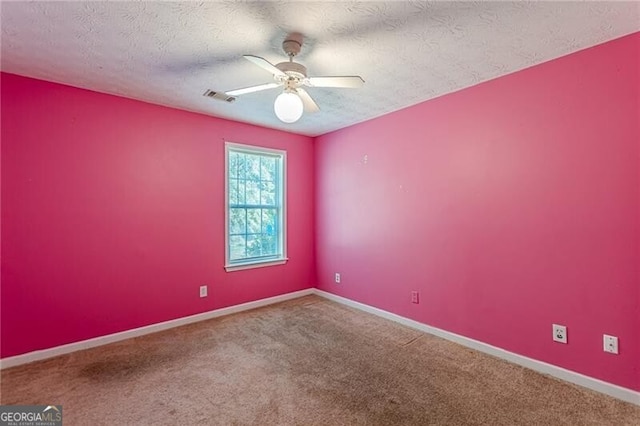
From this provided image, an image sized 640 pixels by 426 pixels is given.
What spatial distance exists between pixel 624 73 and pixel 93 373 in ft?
14.4

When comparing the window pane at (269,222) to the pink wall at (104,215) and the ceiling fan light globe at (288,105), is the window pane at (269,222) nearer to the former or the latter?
the pink wall at (104,215)

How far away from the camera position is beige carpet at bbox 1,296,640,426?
5.95ft

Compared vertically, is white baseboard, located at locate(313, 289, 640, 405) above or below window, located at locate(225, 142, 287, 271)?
below

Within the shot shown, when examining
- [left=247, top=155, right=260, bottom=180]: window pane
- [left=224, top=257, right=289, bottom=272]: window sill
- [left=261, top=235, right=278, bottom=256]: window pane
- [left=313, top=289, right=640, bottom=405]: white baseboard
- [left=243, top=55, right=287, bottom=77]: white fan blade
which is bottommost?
[left=313, top=289, right=640, bottom=405]: white baseboard

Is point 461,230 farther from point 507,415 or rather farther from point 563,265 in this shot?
point 507,415

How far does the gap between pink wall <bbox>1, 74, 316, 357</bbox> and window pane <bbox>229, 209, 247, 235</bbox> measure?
0.16m

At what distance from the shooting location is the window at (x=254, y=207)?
148 inches

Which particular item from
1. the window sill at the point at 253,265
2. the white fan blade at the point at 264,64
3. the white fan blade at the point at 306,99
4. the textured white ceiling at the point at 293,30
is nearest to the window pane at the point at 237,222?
the window sill at the point at 253,265

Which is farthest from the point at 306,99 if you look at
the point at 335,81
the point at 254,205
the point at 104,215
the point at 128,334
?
the point at 128,334

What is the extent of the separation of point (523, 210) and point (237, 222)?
3097 millimetres

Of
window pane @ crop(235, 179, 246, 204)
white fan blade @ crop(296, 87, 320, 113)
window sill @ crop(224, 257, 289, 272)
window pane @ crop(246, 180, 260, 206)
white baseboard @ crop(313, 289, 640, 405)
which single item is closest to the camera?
white baseboard @ crop(313, 289, 640, 405)

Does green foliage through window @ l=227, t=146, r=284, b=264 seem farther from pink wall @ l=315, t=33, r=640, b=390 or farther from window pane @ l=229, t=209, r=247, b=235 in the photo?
pink wall @ l=315, t=33, r=640, b=390

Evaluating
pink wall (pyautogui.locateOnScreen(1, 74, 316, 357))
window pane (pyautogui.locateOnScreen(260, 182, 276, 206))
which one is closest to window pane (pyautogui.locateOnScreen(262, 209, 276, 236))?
window pane (pyautogui.locateOnScreen(260, 182, 276, 206))

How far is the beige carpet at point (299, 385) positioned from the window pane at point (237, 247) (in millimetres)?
1042
